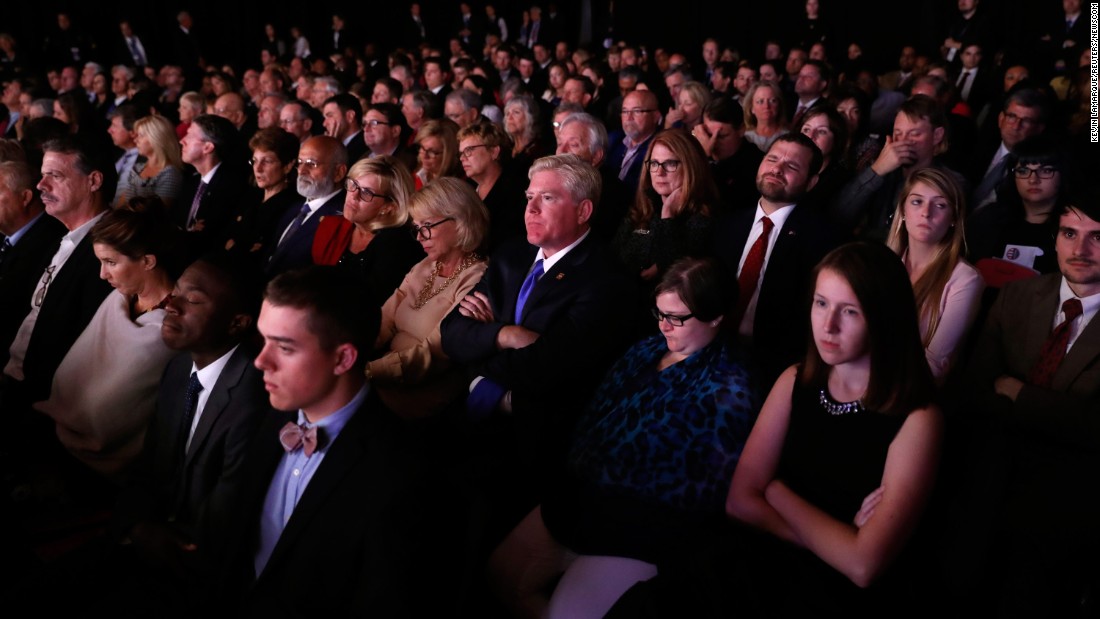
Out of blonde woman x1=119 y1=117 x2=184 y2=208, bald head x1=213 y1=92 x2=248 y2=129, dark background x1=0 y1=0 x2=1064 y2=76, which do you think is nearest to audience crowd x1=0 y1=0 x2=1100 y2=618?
blonde woman x1=119 y1=117 x2=184 y2=208

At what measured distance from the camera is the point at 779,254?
325 cm

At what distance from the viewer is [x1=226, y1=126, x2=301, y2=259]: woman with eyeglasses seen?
4.78 m

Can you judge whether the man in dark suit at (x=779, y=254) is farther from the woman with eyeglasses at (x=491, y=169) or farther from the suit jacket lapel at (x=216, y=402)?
the suit jacket lapel at (x=216, y=402)

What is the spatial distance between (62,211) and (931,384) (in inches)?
143

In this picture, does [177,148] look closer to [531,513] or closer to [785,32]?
[531,513]

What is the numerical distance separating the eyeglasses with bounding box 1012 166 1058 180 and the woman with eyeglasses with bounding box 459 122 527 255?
222 centimetres

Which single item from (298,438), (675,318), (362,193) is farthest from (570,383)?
(362,193)

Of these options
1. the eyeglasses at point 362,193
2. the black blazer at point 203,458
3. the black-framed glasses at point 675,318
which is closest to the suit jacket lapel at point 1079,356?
the black-framed glasses at point 675,318

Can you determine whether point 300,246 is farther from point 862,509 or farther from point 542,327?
point 862,509

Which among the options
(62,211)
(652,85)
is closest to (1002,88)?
(652,85)

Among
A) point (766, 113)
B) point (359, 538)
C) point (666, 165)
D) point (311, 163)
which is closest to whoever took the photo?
point (359, 538)

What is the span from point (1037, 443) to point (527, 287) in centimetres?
162

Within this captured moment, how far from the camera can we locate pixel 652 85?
7.79 metres

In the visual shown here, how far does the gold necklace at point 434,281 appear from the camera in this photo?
131 inches
